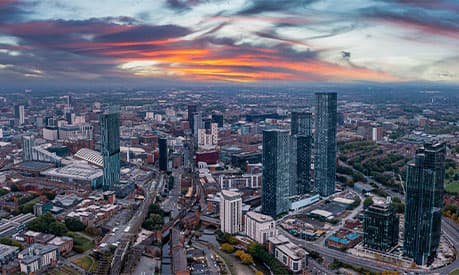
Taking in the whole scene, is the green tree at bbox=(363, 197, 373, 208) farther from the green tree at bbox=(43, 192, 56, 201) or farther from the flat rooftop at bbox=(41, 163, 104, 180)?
the green tree at bbox=(43, 192, 56, 201)

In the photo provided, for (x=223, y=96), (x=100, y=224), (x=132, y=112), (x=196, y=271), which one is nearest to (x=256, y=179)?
(x=100, y=224)

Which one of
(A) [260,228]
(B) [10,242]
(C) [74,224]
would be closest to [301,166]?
(A) [260,228]

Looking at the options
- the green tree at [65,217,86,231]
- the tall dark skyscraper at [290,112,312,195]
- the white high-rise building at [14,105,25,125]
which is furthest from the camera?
the white high-rise building at [14,105,25,125]

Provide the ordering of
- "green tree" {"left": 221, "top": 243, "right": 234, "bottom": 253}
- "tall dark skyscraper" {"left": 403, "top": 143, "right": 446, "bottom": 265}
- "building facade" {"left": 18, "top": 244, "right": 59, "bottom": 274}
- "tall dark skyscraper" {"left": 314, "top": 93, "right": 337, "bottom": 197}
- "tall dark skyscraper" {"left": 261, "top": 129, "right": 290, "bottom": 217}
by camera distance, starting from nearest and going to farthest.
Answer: "building facade" {"left": 18, "top": 244, "right": 59, "bottom": 274}, "tall dark skyscraper" {"left": 403, "top": 143, "right": 446, "bottom": 265}, "green tree" {"left": 221, "top": 243, "right": 234, "bottom": 253}, "tall dark skyscraper" {"left": 261, "top": 129, "right": 290, "bottom": 217}, "tall dark skyscraper" {"left": 314, "top": 93, "right": 337, "bottom": 197}

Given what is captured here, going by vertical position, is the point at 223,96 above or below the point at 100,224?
above

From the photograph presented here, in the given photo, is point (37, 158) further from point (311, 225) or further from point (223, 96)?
point (223, 96)

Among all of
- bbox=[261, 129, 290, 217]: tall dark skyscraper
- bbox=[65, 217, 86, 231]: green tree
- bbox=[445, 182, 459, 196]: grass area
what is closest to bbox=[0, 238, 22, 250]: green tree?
bbox=[65, 217, 86, 231]: green tree
